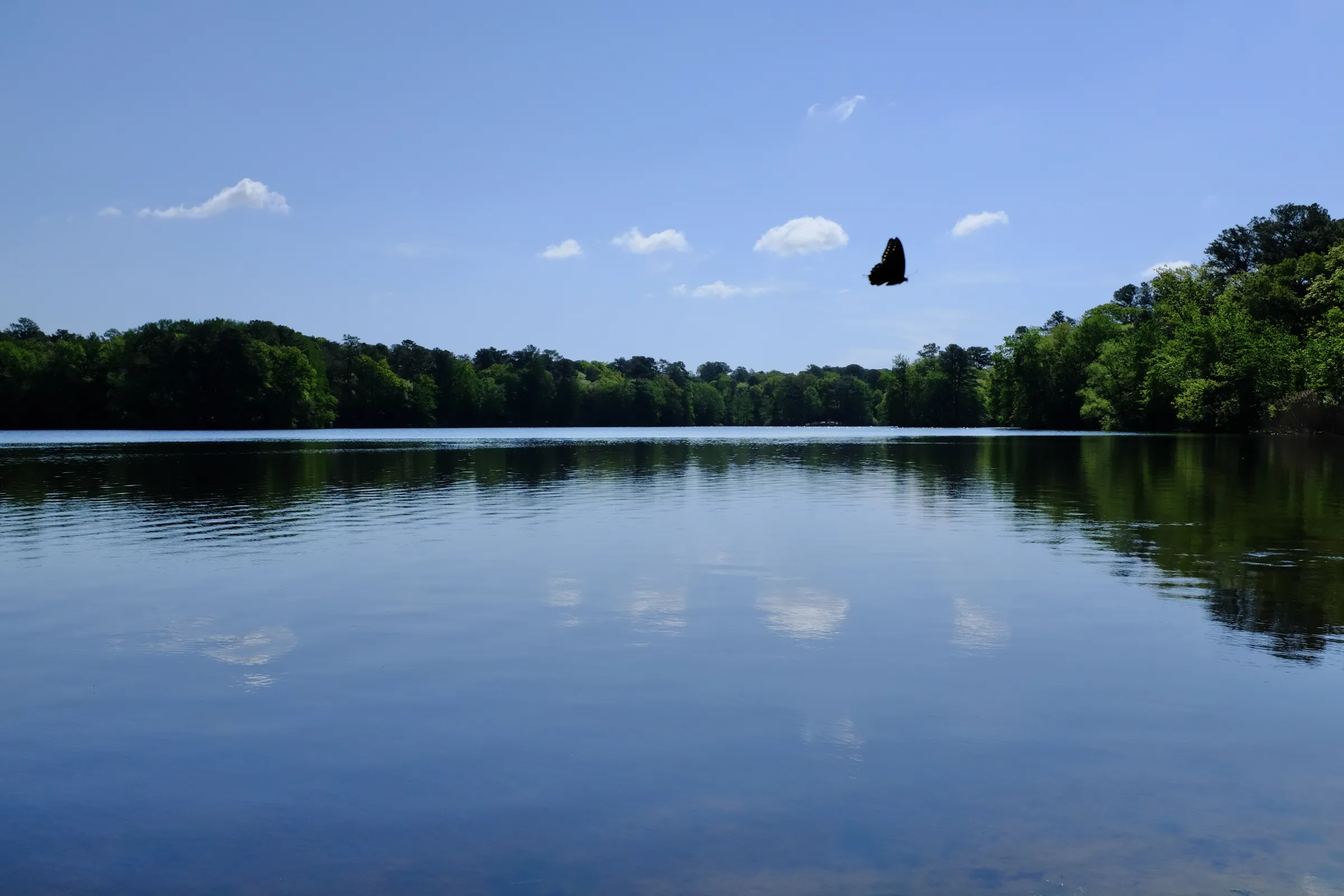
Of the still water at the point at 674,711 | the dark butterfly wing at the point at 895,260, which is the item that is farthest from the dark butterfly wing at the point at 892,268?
the still water at the point at 674,711

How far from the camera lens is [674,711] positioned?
10.3 m

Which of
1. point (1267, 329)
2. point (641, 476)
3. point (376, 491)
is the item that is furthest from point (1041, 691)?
point (1267, 329)

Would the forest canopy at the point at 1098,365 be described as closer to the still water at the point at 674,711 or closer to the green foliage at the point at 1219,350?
the green foliage at the point at 1219,350

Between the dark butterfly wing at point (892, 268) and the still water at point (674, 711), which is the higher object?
the dark butterfly wing at point (892, 268)

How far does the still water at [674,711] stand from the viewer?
687 centimetres

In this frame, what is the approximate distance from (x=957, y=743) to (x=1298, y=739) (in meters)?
2.94

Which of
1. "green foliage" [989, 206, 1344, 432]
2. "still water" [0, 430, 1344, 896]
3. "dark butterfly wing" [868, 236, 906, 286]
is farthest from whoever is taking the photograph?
"green foliage" [989, 206, 1344, 432]

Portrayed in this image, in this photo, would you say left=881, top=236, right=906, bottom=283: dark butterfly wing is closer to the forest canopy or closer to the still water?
the still water

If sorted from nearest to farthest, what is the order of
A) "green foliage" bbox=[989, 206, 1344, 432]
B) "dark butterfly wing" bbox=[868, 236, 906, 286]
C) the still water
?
1. the still water
2. "dark butterfly wing" bbox=[868, 236, 906, 286]
3. "green foliage" bbox=[989, 206, 1344, 432]

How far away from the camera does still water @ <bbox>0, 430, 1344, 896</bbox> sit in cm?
687

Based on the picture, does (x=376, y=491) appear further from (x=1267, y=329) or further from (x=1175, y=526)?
(x=1267, y=329)

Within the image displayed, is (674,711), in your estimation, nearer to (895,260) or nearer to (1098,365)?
(895,260)

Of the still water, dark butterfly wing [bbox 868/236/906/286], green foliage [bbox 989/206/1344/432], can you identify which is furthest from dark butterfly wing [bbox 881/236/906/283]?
green foliage [bbox 989/206/1344/432]

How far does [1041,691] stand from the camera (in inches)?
430
